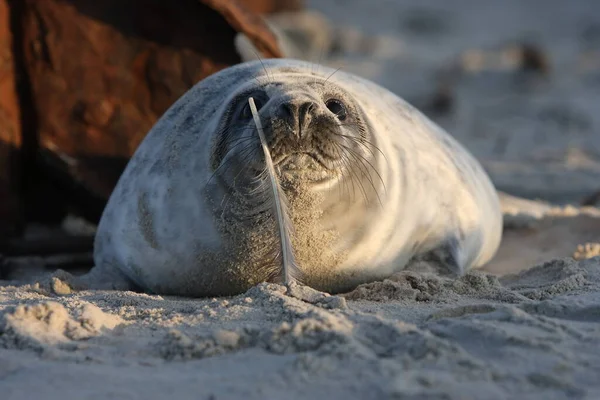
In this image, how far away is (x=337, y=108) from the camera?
3.18 metres

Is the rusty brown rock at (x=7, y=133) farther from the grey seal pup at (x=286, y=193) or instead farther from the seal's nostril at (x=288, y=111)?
the seal's nostril at (x=288, y=111)

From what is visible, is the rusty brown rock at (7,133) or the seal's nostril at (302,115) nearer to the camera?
the seal's nostril at (302,115)

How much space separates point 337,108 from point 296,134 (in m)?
0.40

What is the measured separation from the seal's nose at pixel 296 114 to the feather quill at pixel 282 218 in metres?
0.09

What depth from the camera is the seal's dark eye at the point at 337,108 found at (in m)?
3.16

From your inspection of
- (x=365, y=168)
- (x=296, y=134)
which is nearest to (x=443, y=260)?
(x=365, y=168)

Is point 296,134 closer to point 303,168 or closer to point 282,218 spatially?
point 303,168

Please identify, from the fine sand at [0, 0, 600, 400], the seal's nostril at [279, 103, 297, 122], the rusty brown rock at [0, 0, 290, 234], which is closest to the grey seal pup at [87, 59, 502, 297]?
the seal's nostril at [279, 103, 297, 122]

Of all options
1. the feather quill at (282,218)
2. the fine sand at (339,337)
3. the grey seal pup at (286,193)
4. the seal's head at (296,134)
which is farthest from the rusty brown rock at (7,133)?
the feather quill at (282,218)

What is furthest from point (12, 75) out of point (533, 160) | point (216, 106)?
point (533, 160)

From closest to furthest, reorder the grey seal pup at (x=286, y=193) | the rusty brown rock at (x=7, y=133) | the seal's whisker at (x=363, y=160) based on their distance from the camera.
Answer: the grey seal pup at (x=286, y=193) < the seal's whisker at (x=363, y=160) < the rusty brown rock at (x=7, y=133)

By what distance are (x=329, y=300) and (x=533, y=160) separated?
4.47 m

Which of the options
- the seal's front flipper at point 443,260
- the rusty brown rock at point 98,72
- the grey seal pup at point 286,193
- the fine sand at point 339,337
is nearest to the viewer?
the fine sand at point 339,337

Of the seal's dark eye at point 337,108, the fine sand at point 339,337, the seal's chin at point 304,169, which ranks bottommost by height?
the fine sand at point 339,337
